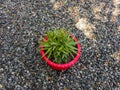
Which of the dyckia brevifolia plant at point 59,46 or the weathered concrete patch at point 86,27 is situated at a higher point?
the dyckia brevifolia plant at point 59,46

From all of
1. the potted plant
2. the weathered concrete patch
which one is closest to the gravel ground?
the weathered concrete patch

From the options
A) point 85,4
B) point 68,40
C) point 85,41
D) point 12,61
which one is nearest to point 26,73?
point 12,61

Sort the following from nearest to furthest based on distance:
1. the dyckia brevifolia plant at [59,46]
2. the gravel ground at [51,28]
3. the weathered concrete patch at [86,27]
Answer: the dyckia brevifolia plant at [59,46], the gravel ground at [51,28], the weathered concrete patch at [86,27]

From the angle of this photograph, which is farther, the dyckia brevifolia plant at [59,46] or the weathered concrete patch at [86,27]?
the weathered concrete patch at [86,27]

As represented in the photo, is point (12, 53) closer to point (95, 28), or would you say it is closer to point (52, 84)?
point (52, 84)

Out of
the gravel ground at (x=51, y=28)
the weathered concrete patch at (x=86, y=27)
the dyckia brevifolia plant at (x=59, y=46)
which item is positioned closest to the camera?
the dyckia brevifolia plant at (x=59, y=46)

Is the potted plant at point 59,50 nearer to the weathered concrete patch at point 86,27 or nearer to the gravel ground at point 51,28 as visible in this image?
the gravel ground at point 51,28

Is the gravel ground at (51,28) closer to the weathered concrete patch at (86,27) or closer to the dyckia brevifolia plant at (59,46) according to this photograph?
the weathered concrete patch at (86,27)

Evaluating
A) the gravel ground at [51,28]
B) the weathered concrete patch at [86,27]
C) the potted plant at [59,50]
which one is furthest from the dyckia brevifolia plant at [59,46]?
the weathered concrete patch at [86,27]
